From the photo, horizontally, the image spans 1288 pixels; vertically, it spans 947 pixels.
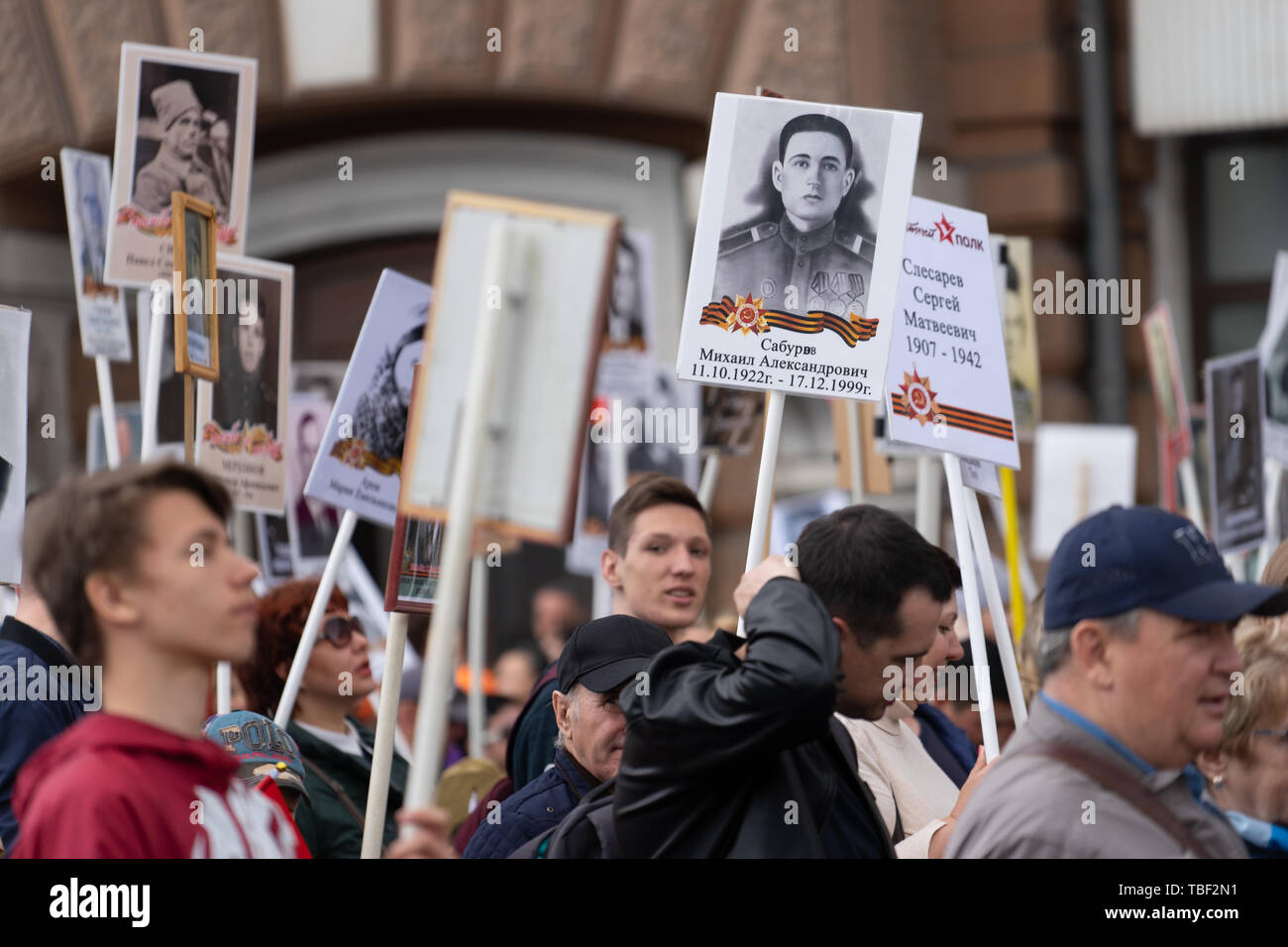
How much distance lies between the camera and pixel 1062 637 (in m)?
2.46

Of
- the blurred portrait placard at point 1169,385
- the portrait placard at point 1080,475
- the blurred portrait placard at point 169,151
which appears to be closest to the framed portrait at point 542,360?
the blurred portrait placard at point 169,151

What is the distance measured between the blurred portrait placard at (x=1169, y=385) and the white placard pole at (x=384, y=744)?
3.74 meters

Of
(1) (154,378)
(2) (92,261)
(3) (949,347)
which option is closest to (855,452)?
(3) (949,347)

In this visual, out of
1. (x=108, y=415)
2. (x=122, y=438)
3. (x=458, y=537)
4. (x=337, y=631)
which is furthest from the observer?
(x=122, y=438)

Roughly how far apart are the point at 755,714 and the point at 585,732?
0.94 m

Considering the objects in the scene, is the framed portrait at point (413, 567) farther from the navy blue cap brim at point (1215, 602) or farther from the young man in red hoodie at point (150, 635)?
the navy blue cap brim at point (1215, 602)

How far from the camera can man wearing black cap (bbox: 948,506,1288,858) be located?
2324 millimetres

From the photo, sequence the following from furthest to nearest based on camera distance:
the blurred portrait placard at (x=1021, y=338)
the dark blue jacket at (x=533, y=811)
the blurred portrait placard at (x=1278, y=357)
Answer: the blurred portrait placard at (x=1278, y=357)
the blurred portrait placard at (x=1021, y=338)
the dark blue jacket at (x=533, y=811)

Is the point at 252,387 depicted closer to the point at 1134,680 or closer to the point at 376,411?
the point at 376,411

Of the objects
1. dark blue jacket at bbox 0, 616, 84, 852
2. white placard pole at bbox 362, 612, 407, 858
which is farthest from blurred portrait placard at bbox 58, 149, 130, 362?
white placard pole at bbox 362, 612, 407, 858

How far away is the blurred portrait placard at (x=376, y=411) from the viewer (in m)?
4.26

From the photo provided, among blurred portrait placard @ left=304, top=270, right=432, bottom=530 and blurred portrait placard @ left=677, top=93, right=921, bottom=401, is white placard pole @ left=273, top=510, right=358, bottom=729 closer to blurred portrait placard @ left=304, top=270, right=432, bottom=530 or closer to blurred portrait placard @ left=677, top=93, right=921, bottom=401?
blurred portrait placard @ left=304, top=270, right=432, bottom=530

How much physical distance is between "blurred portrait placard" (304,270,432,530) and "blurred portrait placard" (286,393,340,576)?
160 cm
